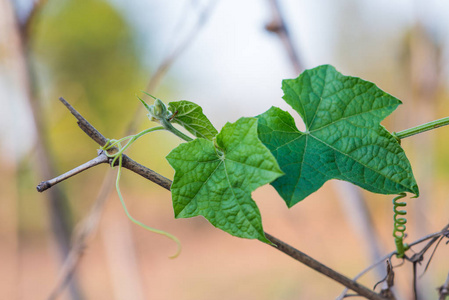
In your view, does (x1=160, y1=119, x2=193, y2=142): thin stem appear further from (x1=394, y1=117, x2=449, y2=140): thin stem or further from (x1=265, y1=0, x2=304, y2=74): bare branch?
(x1=265, y1=0, x2=304, y2=74): bare branch

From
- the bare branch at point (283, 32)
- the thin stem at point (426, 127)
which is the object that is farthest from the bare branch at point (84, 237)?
the thin stem at point (426, 127)

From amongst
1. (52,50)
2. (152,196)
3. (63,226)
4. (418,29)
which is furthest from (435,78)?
(152,196)

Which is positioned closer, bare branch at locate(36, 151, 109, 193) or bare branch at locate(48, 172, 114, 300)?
→ bare branch at locate(36, 151, 109, 193)

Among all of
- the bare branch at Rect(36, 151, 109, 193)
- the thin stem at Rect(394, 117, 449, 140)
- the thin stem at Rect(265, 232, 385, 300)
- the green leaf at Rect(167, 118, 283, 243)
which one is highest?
the thin stem at Rect(394, 117, 449, 140)

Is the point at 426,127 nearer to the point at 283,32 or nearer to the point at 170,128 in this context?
the point at 170,128

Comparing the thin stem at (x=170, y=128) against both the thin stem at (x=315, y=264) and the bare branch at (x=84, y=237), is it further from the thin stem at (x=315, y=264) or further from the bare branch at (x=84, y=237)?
the bare branch at (x=84, y=237)

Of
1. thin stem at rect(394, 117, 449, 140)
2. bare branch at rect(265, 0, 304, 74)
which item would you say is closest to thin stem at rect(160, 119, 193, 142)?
thin stem at rect(394, 117, 449, 140)
